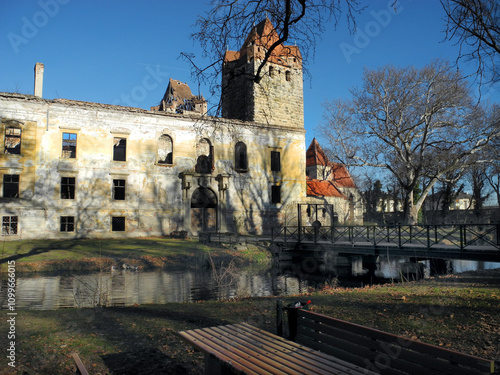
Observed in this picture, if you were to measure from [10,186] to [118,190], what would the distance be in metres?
6.59

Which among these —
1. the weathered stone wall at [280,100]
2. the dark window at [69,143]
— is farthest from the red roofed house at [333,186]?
the dark window at [69,143]

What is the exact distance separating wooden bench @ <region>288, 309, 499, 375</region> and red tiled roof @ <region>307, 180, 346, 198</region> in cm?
3734

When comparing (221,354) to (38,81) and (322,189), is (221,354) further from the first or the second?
(322,189)

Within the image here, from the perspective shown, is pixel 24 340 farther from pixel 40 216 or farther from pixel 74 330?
pixel 40 216

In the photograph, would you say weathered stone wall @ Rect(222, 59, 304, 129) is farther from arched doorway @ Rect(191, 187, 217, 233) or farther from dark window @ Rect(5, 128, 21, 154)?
dark window @ Rect(5, 128, 21, 154)

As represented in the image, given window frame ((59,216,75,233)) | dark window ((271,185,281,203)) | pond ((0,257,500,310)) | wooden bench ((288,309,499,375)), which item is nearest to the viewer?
wooden bench ((288,309,499,375))

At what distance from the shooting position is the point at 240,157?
3369cm

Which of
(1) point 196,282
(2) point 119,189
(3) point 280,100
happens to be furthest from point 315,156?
(1) point 196,282

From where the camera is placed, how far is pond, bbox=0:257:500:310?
1156 cm

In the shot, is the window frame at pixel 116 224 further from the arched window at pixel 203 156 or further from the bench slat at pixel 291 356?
the bench slat at pixel 291 356

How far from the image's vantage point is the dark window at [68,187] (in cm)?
2658

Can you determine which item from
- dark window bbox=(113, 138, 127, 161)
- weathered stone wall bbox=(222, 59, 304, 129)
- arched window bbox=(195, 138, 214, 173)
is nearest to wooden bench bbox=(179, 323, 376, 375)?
dark window bbox=(113, 138, 127, 161)

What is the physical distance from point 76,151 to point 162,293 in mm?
17737

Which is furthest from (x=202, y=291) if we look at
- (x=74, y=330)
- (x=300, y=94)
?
(x=300, y=94)
